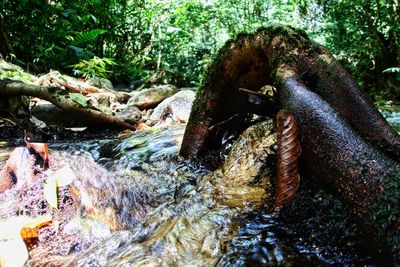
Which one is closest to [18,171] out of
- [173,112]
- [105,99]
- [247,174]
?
[247,174]

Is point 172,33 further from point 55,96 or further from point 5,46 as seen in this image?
point 55,96

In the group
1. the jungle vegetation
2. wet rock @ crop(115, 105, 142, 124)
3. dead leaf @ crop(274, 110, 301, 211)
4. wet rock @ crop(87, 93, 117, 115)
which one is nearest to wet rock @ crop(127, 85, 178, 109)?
wet rock @ crop(87, 93, 117, 115)

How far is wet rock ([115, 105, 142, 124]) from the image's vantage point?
24.1 feet

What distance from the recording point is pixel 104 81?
37.0ft

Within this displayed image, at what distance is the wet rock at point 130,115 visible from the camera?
7.34 m

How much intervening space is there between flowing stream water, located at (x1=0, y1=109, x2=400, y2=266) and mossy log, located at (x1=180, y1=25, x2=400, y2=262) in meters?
0.16

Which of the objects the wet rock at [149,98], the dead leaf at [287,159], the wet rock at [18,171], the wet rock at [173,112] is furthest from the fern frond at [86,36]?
the dead leaf at [287,159]

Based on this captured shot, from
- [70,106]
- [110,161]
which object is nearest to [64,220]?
[110,161]

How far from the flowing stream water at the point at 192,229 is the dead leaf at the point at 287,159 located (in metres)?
0.08

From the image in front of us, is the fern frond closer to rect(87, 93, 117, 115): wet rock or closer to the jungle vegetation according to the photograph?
the jungle vegetation

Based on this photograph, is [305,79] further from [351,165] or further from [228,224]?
[228,224]

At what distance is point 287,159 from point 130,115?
20.2ft

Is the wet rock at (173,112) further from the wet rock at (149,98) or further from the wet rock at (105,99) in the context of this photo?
the wet rock at (105,99)

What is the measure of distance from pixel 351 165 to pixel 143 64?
1428cm
